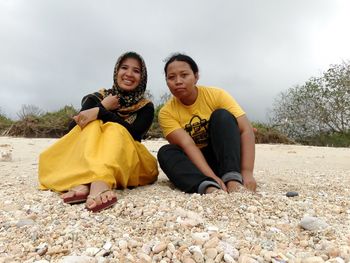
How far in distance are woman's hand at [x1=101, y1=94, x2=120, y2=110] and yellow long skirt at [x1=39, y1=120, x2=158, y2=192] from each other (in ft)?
0.75

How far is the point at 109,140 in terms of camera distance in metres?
2.49

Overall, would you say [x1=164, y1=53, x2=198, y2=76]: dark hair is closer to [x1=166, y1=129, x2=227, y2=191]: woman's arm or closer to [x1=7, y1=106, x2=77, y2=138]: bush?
[x1=166, y1=129, x2=227, y2=191]: woman's arm

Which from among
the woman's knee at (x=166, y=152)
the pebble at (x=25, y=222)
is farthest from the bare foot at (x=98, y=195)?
the woman's knee at (x=166, y=152)

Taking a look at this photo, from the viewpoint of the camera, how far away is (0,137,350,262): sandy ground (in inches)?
55.6

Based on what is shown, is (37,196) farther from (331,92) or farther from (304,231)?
(331,92)

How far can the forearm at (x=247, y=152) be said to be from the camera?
8.79ft

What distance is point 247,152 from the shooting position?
108 inches

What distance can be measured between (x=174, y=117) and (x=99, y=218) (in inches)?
52.0

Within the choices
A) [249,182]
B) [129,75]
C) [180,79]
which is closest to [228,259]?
[249,182]

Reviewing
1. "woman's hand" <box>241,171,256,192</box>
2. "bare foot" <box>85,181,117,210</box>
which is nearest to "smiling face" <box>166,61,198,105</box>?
"woman's hand" <box>241,171,256,192</box>

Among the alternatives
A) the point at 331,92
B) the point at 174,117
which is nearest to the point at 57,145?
the point at 174,117

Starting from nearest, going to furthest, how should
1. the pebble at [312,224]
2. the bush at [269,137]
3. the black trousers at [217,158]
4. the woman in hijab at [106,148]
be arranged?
the pebble at [312,224] < the woman in hijab at [106,148] < the black trousers at [217,158] < the bush at [269,137]

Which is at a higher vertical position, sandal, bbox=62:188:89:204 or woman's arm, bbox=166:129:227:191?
woman's arm, bbox=166:129:227:191

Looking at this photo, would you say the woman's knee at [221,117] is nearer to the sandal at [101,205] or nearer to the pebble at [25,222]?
the sandal at [101,205]
